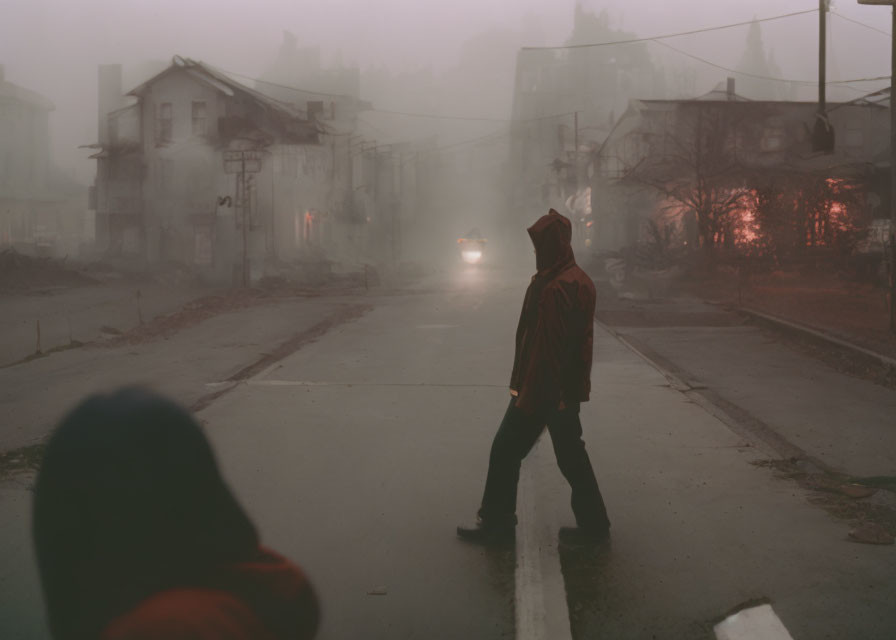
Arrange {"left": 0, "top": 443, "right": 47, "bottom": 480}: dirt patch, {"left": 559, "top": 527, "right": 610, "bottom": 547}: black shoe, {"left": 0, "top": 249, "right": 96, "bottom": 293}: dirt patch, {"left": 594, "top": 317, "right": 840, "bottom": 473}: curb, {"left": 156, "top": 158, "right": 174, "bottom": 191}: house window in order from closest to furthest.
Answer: {"left": 559, "top": 527, "right": 610, "bottom": 547}: black shoe → {"left": 0, "top": 443, "right": 47, "bottom": 480}: dirt patch → {"left": 594, "top": 317, "right": 840, "bottom": 473}: curb → {"left": 0, "top": 249, "right": 96, "bottom": 293}: dirt patch → {"left": 156, "top": 158, "right": 174, "bottom": 191}: house window

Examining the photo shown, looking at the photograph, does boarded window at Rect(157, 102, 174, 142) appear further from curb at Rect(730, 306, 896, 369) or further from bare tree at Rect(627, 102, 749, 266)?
curb at Rect(730, 306, 896, 369)

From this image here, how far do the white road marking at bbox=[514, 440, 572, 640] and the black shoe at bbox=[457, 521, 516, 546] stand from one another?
0.27 ft

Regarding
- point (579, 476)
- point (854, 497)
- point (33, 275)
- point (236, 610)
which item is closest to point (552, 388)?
point (579, 476)

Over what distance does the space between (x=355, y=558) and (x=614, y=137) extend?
5598cm

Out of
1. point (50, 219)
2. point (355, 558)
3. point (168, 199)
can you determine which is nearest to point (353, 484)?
point (355, 558)

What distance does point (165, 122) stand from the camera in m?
47.0

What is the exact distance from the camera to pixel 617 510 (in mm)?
5488

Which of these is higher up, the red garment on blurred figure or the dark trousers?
the red garment on blurred figure

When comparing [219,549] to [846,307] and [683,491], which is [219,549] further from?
[846,307]

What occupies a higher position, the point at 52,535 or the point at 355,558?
the point at 52,535

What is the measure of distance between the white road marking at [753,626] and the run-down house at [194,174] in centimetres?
4187

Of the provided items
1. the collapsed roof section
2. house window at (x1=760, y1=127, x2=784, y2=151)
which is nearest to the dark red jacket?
the collapsed roof section

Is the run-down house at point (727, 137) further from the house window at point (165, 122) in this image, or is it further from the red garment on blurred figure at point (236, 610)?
the red garment on blurred figure at point (236, 610)

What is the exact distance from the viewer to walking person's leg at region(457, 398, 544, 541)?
15.9 ft
